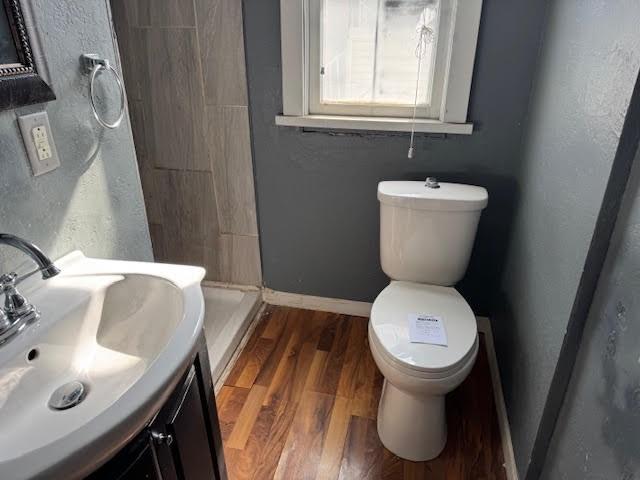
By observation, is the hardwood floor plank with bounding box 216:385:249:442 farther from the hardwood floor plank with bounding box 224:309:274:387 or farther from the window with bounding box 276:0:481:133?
the window with bounding box 276:0:481:133

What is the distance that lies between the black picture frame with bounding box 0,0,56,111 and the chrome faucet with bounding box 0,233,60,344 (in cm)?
27

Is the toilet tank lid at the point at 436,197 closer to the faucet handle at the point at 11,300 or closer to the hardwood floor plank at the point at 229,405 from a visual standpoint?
the hardwood floor plank at the point at 229,405

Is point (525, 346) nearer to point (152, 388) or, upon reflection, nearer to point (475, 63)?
point (475, 63)

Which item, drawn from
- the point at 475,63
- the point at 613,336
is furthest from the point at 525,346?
the point at 475,63

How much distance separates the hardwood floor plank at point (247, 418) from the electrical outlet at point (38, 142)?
1.07 metres

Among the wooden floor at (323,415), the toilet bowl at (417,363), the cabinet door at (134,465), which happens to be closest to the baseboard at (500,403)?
the wooden floor at (323,415)

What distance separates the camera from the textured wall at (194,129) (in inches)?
69.9

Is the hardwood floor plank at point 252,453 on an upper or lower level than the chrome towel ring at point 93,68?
lower

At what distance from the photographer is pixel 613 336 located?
34.0 inches

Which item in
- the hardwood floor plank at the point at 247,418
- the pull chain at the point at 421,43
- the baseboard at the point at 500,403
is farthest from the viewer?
the pull chain at the point at 421,43

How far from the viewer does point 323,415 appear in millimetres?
1631

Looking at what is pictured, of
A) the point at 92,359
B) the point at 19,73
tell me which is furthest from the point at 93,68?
the point at 92,359

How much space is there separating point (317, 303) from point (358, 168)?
0.73 m

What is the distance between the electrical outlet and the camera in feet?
2.89
